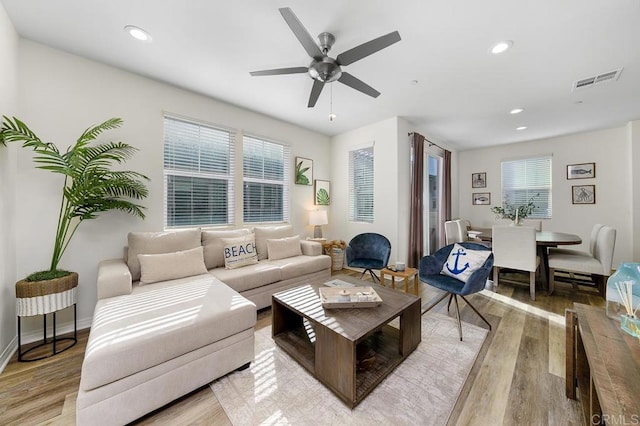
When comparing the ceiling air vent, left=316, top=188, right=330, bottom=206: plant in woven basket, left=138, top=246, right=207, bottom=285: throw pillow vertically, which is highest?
the ceiling air vent

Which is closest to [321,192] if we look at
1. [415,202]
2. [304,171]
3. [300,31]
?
[304,171]

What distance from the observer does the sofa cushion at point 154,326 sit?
3.90 feet

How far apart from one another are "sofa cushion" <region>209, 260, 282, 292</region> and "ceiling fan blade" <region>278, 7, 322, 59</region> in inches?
86.4

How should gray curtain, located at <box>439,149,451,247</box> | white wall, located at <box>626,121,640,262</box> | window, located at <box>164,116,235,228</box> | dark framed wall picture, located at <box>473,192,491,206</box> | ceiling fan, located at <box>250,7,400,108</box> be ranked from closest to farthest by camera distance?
ceiling fan, located at <box>250,7,400,108</box> < window, located at <box>164,116,235,228</box> < white wall, located at <box>626,121,640,262</box> < gray curtain, located at <box>439,149,451,247</box> < dark framed wall picture, located at <box>473,192,491,206</box>

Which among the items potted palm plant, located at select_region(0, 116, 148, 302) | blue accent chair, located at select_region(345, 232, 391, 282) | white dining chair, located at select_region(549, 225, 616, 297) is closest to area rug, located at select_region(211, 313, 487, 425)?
blue accent chair, located at select_region(345, 232, 391, 282)

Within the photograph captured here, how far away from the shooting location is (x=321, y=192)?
467cm

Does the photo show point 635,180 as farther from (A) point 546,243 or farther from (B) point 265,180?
(B) point 265,180

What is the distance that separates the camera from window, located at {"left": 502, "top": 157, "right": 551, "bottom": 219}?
5016 mm

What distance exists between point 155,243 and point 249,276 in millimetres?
1048

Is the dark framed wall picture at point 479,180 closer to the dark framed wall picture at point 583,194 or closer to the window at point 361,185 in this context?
the dark framed wall picture at point 583,194

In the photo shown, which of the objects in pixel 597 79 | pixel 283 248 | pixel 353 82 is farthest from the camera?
pixel 283 248

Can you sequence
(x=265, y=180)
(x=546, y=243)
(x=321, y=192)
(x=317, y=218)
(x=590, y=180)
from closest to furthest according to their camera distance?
(x=546, y=243)
(x=265, y=180)
(x=317, y=218)
(x=590, y=180)
(x=321, y=192)

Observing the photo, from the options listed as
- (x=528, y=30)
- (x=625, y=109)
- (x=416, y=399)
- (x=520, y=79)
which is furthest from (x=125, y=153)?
(x=625, y=109)

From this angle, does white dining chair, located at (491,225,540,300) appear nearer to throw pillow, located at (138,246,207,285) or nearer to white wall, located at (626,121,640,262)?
white wall, located at (626,121,640,262)
